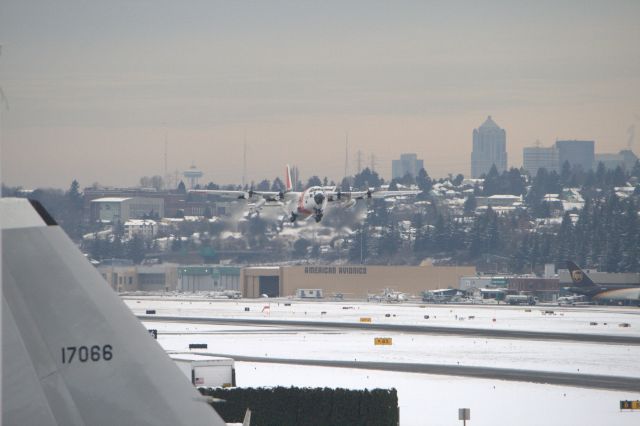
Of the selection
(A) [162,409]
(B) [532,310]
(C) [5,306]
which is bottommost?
(B) [532,310]

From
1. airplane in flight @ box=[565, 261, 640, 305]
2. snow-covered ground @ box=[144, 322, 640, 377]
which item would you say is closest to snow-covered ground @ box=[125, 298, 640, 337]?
airplane in flight @ box=[565, 261, 640, 305]

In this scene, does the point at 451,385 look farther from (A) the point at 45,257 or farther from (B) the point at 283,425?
(A) the point at 45,257

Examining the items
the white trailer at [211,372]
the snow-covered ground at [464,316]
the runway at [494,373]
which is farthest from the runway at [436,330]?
the white trailer at [211,372]

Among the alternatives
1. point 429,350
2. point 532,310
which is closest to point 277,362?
point 429,350

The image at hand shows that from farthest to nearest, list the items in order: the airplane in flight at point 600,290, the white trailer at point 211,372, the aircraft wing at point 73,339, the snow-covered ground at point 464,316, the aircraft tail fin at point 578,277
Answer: the aircraft tail fin at point 578,277 < the airplane in flight at point 600,290 < the snow-covered ground at point 464,316 < the white trailer at point 211,372 < the aircraft wing at point 73,339

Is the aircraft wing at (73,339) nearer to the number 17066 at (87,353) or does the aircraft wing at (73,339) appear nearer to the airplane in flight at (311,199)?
the number 17066 at (87,353)

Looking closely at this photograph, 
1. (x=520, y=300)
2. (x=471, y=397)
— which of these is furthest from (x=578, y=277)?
(x=471, y=397)

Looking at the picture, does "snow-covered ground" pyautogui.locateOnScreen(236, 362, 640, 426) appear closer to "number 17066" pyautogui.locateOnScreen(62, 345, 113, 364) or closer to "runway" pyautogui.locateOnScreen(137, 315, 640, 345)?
"runway" pyautogui.locateOnScreen(137, 315, 640, 345)
